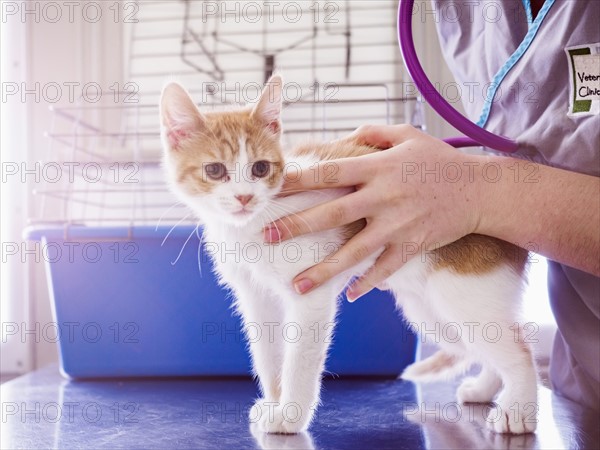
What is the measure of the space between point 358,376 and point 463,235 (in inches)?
22.1

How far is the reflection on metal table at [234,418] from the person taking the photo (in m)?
0.92

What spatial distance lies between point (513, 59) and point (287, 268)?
0.57 metres

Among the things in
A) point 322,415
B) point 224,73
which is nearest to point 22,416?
point 322,415

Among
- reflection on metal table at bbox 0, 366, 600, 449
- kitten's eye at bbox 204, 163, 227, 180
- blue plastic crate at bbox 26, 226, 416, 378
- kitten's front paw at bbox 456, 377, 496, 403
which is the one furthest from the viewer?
blue plastic crate at bbox 26, 226, 416, 378

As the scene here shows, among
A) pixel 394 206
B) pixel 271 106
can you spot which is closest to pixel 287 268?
pixel 394 206

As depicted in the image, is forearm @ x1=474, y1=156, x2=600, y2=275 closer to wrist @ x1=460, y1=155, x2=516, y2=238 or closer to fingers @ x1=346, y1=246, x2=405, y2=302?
wrist @ x1=460, y1=155, x2=516, y2=238

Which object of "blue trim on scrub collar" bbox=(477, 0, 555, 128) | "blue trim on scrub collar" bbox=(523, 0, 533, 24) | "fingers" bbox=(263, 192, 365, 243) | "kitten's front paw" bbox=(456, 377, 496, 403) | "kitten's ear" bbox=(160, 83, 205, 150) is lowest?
"kitten's front paw" bbox=(456, 377, 496, 403)

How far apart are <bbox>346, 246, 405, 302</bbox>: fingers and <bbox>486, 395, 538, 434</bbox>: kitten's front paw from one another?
29cm

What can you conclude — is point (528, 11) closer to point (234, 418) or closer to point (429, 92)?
point (429, 92)

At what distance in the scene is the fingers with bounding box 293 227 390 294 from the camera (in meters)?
0.97

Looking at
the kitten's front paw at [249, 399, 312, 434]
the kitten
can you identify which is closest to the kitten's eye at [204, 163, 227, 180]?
the kitten

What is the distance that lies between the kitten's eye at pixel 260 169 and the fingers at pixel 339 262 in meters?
0.19

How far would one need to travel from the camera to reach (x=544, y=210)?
3.19ft

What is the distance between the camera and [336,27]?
2.05 meters
